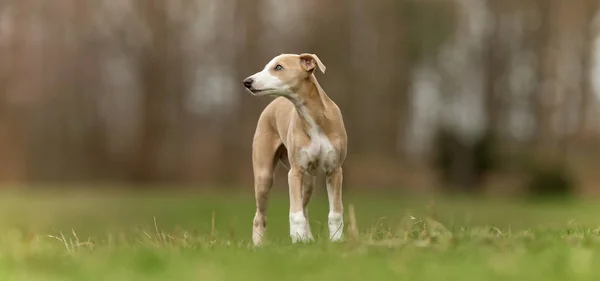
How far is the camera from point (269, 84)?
649 cm

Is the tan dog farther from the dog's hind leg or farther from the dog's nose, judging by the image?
the dog's hind leg

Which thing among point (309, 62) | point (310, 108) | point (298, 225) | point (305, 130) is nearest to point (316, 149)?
point (305, 130)

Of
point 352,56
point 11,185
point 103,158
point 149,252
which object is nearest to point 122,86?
point 103,158

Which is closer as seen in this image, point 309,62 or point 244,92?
point 309,62

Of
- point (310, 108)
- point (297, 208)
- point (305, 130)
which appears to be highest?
point (310, 108)

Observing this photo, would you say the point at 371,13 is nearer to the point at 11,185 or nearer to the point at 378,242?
the point at 11,185

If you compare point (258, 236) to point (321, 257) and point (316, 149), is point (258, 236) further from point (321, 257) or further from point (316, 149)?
point (321, 257)

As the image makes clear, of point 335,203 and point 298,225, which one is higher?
point 335,203

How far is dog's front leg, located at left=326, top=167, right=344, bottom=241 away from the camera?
A: 6559 mm

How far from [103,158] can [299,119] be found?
22737 mm

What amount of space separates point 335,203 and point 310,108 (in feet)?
2.77

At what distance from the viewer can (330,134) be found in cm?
654

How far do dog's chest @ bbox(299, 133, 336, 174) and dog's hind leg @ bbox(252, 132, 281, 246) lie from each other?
683mm

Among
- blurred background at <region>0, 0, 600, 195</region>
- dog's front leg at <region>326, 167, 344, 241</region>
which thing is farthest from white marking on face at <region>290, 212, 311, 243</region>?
blurred background at <region>0, 0, 600, 195</region>
